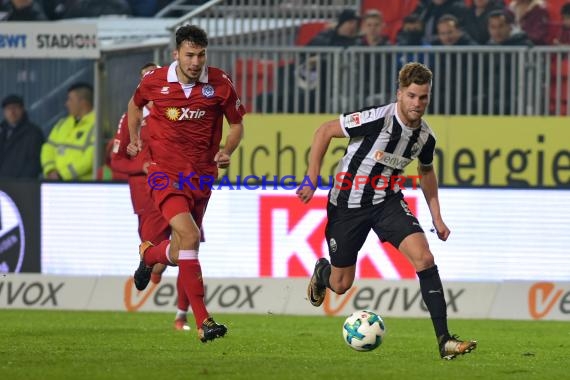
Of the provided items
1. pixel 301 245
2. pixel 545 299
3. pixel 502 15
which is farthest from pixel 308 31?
pixel 545 299

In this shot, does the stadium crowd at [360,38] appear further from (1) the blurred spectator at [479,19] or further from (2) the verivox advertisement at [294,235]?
(2) the verivox advertisement at [294,235]

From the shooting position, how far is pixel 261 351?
33.2 ft

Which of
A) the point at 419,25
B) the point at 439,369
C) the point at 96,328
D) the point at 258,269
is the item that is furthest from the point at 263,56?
the point at 439,369

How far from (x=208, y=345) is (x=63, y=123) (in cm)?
793

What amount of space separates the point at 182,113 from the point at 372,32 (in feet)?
24.2

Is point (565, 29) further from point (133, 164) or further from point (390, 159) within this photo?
point (390, 159)

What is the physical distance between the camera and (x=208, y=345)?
34.5ft

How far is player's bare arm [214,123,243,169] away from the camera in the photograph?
1011cm

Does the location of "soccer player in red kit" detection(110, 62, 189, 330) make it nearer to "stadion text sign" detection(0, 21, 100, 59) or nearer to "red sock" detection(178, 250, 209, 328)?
"red sock" detection(178, 250, 209, 328)

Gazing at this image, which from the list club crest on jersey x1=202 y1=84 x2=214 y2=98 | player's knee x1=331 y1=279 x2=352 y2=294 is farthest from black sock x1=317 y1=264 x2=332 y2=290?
club crest on jersey x1=202 y1=84 x2=214 y2=98

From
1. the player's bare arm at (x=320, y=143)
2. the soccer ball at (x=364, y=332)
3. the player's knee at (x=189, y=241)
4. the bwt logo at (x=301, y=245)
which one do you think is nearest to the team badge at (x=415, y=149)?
the player's bare arm at (x=320, y=143)

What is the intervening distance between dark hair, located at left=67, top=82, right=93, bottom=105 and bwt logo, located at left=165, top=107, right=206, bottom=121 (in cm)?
737

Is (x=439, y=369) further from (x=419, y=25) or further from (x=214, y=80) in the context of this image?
(x=419, y=25)

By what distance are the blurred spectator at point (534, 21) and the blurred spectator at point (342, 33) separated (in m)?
2.04
